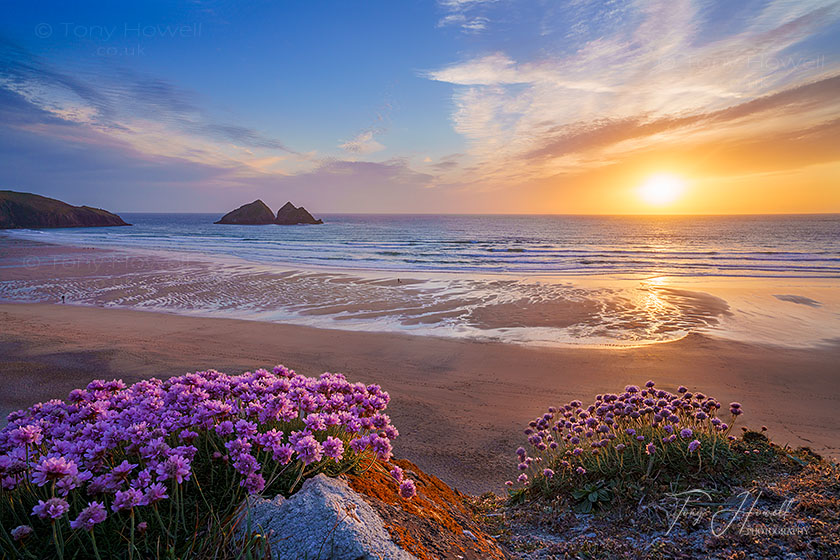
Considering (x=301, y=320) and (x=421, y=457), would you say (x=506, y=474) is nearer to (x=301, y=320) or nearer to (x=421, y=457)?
(x=421, y=457)

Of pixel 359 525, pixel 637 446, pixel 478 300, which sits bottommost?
pixel 478 300

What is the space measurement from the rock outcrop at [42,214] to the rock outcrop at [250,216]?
1141 inches

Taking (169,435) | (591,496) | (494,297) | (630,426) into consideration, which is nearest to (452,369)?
(630,426)

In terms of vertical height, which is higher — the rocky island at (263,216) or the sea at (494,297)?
the rocky island at (263,216)

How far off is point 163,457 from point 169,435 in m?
0.23

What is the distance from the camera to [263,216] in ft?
431

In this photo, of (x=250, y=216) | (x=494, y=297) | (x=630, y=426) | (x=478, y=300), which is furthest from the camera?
(x=250, y=216)

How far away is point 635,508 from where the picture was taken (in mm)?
3180

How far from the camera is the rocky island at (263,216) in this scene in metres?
130

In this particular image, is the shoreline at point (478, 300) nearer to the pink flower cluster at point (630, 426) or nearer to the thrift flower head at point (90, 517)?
the pink flower cluster at point (630, 426)

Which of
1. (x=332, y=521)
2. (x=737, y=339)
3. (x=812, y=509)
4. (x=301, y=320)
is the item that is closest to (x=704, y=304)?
(x=737, y=339)

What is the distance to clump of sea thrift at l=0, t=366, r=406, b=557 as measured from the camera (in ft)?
6.30

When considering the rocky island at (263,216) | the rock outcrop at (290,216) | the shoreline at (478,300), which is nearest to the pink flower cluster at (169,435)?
the shoreline at (478,300)

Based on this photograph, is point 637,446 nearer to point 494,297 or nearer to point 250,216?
point 494,297
